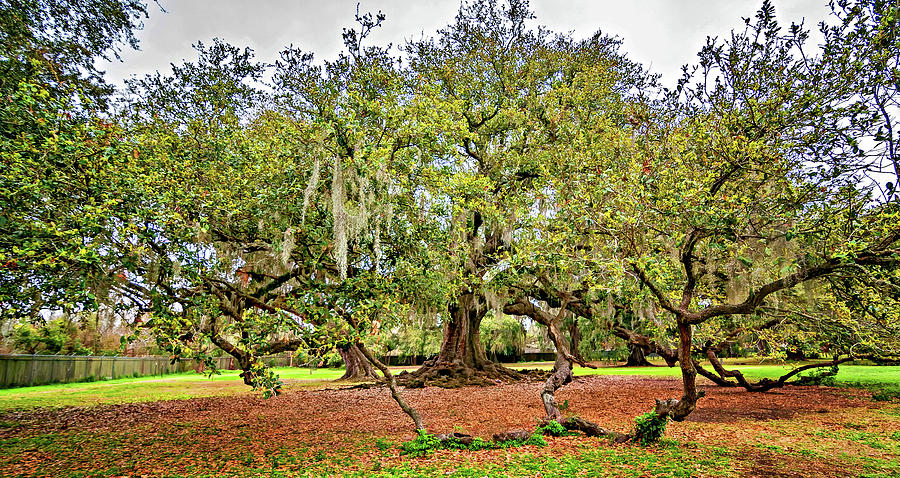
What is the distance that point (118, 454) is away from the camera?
246 inches

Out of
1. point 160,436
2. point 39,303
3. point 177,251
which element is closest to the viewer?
point 39,303

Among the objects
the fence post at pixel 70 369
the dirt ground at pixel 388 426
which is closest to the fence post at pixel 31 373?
the fence post at pixel 70 369

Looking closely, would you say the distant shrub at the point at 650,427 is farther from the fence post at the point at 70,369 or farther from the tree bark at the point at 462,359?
the fence post at the point at 70,369

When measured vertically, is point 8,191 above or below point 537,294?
above

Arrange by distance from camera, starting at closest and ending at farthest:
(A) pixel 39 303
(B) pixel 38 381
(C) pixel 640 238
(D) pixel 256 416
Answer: (A) pixel 39 303
(C) pixel 640 238
(D) pixel 256 416
(B) pixel 38 381

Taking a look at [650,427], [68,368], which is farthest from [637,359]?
[68,368]

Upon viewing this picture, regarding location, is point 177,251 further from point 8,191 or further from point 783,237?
point 783,237

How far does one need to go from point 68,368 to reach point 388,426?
2288cm

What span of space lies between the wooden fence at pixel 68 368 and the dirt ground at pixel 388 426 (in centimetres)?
401

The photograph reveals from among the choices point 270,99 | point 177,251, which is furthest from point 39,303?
point 270,99

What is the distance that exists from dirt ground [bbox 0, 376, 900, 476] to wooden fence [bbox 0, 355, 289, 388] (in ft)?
13.1

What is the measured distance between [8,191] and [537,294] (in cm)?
1277

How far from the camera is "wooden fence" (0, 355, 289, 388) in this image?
702 inches

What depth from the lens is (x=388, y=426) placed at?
27.0 feet
